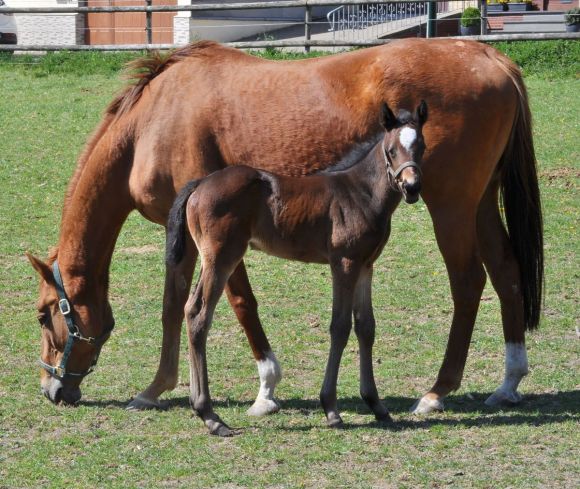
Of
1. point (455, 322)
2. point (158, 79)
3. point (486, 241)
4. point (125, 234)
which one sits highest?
point (158, 79)

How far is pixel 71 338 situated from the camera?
6586 mm

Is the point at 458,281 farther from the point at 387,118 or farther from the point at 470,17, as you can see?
the point at 470,17

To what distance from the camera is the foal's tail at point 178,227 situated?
6.04 m

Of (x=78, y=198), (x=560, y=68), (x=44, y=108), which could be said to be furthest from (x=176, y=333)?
(x=560, y=68)

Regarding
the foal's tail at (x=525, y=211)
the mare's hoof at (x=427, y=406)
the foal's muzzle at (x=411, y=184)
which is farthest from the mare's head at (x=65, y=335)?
the foal's tail at (x=525, y=211)

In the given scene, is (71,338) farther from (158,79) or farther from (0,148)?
(0,148)

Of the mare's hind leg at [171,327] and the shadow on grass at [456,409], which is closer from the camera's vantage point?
the shadow on grass at [456,409]

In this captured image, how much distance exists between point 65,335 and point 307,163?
1.93 m

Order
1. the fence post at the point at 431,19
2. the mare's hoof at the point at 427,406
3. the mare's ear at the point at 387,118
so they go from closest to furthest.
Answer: the mare's ear at the point at 387,118 → the mare's hoof at the point at 427,406 → the fence post at the point at 431,19

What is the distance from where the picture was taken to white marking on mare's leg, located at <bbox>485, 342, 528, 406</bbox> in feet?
21.3

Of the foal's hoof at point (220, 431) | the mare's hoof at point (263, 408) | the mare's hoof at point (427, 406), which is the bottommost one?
the mare's hoof at point (263, 408)

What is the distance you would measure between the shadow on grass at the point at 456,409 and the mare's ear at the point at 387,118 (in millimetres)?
1780

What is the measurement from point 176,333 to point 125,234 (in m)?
4.58

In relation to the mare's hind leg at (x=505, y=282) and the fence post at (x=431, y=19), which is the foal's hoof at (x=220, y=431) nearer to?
the mare's hind leg at (x=505, y=282)
